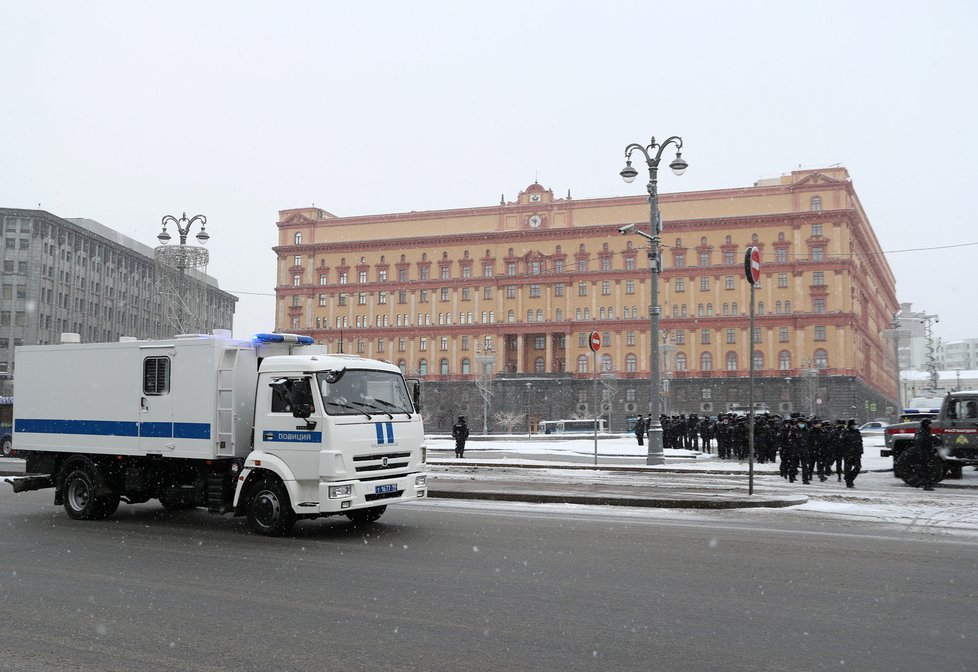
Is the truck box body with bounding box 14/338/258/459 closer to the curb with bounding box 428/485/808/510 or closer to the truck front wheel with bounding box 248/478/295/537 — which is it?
the truck front wheel with bounding box 248/478/295/537

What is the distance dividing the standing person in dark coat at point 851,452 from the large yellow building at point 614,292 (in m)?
61.7

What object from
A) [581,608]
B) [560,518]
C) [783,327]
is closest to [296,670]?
[581,608]

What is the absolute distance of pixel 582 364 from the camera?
314ft

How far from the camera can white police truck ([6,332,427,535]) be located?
991cm

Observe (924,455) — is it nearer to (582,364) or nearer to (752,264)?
(752,264)

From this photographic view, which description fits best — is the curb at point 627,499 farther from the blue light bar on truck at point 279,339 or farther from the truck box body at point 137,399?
the truck box body at point 137,399

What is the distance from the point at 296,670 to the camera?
4945 millimetres

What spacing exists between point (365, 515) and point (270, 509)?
1.53 metres

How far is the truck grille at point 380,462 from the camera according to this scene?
32.6 ft

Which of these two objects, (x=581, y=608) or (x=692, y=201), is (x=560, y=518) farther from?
(x=692, y=201)

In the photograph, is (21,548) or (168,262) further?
(168,262)

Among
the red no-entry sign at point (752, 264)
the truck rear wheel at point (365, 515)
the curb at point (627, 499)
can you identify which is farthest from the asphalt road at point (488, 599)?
the red no-entry sign at point (752, 264)

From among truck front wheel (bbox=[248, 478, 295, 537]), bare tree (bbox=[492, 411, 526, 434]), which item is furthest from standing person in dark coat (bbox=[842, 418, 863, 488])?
bare tree (bbox=[492, 411, 526, 434])

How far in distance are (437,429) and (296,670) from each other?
303 ft
